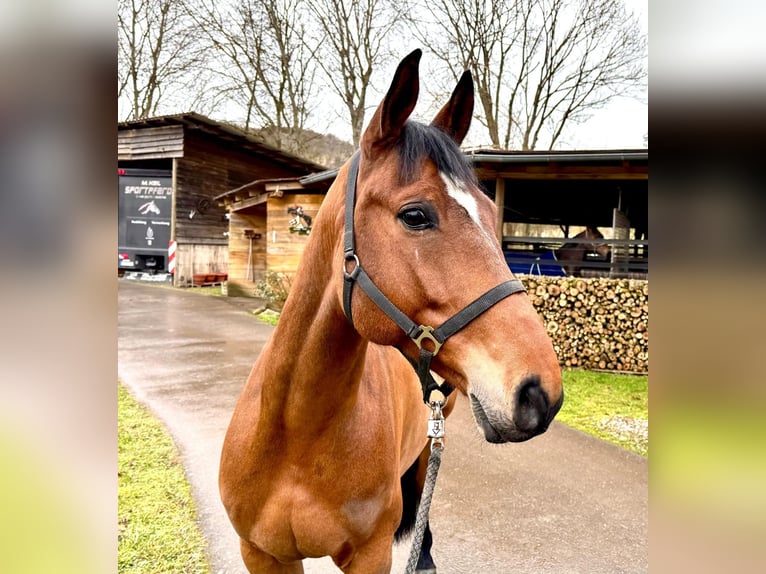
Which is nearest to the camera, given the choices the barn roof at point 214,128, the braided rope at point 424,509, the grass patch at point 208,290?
the braided rope at point 424,509

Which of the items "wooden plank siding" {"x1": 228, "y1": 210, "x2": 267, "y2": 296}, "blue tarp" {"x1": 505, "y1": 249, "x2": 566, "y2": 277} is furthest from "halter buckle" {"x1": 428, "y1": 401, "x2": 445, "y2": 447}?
"wooden plank siding" {"x1": 228, "y1": 210, "x2": 267, "y2": 296}

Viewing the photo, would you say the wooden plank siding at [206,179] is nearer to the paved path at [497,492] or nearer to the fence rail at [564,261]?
the paved path at [497,492]

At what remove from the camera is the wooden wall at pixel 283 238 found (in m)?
12.4

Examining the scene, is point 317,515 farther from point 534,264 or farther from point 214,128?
point 214,128

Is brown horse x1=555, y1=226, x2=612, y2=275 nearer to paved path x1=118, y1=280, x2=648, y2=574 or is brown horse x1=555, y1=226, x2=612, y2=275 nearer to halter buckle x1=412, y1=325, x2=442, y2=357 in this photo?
paved path x1=118, y1=280, x2=648, y2=574

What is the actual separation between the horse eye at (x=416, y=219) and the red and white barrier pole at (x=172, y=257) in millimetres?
17274

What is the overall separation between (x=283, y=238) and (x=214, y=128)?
6540 millimetres

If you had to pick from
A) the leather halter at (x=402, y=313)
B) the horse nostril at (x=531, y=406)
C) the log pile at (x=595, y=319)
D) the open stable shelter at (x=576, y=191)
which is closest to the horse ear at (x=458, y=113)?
the leather halter at (x=402, y=313)

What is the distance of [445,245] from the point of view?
1.19 metres

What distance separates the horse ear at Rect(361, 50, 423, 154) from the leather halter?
0.41ft

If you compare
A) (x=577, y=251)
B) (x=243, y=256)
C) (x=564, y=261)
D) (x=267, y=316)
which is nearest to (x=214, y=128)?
(x=243, y=256)

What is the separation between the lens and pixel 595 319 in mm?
7445

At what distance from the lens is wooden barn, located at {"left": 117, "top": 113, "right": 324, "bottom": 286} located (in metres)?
16.7

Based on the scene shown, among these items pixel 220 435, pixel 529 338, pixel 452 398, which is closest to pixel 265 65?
pixel 220 435
